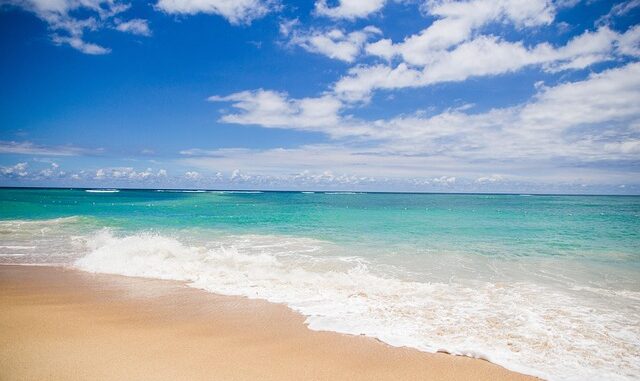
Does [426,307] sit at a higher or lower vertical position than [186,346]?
lower

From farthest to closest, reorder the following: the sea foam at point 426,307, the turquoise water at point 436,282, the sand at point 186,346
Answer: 1. the turquoise water at point 436,282
2. the sea foam at point 426,307
3. the sand at point 186,346

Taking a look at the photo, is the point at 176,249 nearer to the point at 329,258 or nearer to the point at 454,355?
the point at 329,258

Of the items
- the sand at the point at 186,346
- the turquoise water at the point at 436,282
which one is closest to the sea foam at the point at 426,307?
the turquoise water at the point at 436,282

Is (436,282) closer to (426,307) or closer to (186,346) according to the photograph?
(426,307)

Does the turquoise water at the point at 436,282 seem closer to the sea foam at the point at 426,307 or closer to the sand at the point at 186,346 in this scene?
the sea foam at the point at 426,307

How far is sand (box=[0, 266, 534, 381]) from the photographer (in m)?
4.27

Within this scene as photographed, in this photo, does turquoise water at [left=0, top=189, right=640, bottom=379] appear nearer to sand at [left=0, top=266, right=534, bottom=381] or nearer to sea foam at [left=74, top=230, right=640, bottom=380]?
sea foam at [left=74, top=230, right=640, bottom=380]

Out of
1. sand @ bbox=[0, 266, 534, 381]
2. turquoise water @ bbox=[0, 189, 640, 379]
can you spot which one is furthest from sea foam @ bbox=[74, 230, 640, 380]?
sand @ bbox=[0, 266, 534, 381]

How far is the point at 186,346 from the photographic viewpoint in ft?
16.2

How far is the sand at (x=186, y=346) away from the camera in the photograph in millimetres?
4266

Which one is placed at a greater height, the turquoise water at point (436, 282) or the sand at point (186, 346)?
the sand at point (186, 346)

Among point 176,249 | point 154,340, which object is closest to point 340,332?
point 154,340

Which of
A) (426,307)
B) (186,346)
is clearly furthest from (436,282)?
→ (186,346)

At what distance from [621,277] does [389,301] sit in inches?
311
